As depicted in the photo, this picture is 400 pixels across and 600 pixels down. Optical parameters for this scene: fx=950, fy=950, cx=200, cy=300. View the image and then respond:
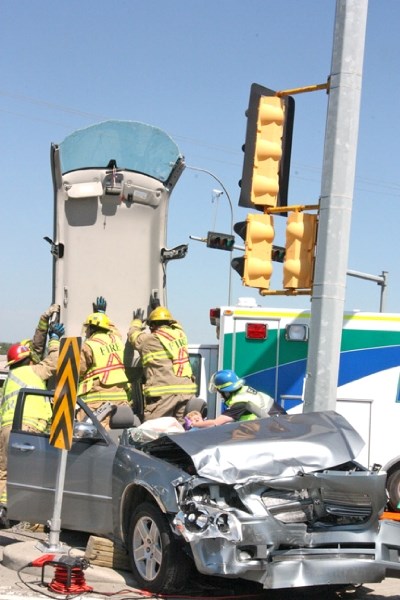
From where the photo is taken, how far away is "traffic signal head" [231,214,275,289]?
8867mm

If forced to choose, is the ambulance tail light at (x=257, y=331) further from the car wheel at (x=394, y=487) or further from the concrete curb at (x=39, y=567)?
the concrete curb at (x=39, y=567)

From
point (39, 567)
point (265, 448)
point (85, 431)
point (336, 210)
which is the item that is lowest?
point (39, 567)

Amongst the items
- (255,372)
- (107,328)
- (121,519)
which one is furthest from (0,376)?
(121,519)

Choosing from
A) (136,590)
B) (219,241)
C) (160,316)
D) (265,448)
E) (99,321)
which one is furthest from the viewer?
(219,241)

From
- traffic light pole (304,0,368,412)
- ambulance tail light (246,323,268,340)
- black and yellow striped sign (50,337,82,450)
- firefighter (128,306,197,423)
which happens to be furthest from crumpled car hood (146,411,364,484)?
ambulance tail light (246,323,268,340)

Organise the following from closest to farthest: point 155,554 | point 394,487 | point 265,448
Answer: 1. point 265,448
2. point 155,554
3. point 394,487

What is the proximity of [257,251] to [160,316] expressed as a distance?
230cm

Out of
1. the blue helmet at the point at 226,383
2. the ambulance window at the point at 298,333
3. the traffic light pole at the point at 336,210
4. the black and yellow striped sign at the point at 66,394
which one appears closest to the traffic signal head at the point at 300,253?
the traffic light pole at the point at 336,210

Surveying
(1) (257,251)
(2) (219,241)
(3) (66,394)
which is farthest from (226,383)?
(2) (219,241)

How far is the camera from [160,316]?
35.6 ft

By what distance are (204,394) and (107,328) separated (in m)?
1.62

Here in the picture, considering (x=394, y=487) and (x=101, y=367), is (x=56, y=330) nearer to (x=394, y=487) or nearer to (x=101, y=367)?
(x=101, y=367)

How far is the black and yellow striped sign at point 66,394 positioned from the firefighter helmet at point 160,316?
256 cm

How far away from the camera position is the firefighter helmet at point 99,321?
10508mm
